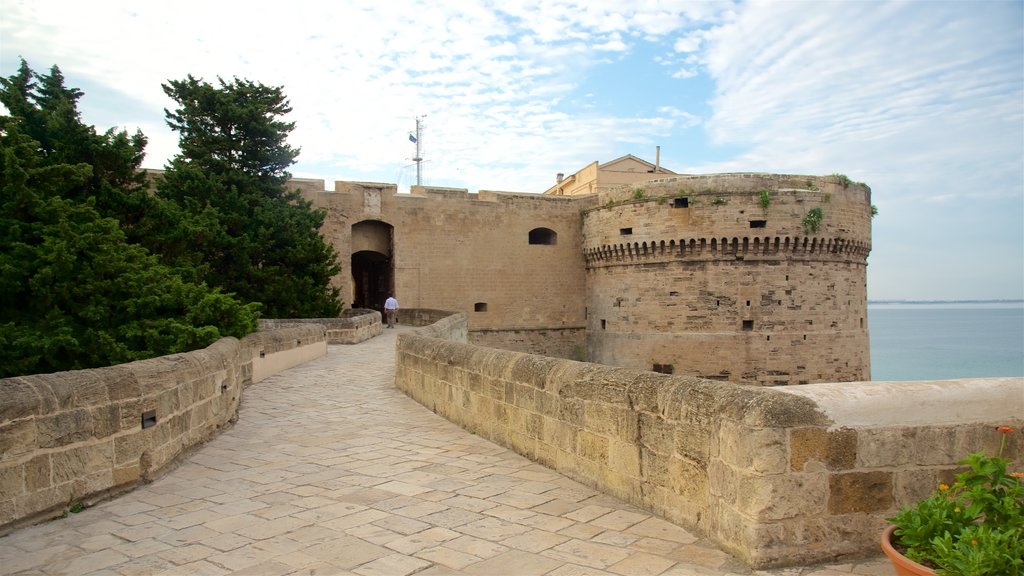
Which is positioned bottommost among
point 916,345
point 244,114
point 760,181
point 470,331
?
point 916,345

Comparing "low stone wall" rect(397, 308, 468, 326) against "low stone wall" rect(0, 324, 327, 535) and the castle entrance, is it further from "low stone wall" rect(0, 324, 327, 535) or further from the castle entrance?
"low stone wall" rect(0, 324, 327, 535)

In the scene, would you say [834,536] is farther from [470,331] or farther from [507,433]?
[470,331]

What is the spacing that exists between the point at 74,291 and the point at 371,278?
63.4 feet

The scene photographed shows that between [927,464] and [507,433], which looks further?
[507,433]

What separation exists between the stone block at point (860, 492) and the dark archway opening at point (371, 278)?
22239mm

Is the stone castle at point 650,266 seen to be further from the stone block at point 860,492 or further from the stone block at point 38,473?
the stone block at point 860,492

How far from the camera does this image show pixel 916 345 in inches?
3083

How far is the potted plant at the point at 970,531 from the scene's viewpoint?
2.38 metres

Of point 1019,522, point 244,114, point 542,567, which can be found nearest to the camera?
point 1019,522

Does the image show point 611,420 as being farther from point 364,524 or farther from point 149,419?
point 149,419

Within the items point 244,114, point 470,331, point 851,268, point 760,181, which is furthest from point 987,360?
point 244,114

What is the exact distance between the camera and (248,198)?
17.9 meters

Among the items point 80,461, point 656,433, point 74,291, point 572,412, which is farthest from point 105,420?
point 74,291

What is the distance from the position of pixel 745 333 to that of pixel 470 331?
383 inches
